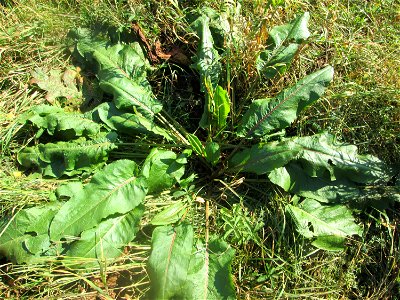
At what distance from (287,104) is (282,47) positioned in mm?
403

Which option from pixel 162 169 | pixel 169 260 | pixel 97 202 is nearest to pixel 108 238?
pixel 97 202

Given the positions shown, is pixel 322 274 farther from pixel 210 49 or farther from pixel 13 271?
pixel 13 271

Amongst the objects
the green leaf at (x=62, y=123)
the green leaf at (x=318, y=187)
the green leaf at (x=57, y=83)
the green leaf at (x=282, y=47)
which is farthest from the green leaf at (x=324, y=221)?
the green leaf at (x=57, y=83)

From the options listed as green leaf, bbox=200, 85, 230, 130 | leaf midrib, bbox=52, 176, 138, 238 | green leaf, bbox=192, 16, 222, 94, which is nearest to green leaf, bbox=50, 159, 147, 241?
leaf midrib, bbox=52, 176, 138, 238

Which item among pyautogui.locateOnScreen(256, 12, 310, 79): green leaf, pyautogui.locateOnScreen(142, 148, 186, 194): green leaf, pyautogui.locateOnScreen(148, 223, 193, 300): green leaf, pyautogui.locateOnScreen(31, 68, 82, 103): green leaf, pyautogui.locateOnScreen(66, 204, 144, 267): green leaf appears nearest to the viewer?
pyautogui.locateOnScreen(148, 223, 193, 300): green leaf

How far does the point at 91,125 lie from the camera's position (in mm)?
2492

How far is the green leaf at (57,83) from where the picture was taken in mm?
2707

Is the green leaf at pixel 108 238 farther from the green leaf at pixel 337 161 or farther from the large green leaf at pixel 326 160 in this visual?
the green leaf at pixel 337 161

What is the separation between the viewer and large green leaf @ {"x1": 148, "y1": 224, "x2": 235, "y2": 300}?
2.04 meters

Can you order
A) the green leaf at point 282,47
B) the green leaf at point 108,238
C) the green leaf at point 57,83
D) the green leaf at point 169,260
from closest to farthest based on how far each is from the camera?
the green leaf at point 169,260 < the green leaf at point 108,238 < the green leaf at point 282,47 < the green leaf at point 57,83

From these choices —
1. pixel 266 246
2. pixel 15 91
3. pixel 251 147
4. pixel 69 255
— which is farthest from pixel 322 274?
pixel 15 91

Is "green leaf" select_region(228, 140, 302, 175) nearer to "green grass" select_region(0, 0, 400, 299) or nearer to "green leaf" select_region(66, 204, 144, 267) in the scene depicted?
"green grass" select_region(0, 0, 400, 299)

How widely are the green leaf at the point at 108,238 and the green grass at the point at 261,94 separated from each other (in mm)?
89

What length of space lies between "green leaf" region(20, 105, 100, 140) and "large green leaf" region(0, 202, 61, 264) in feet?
1.56
